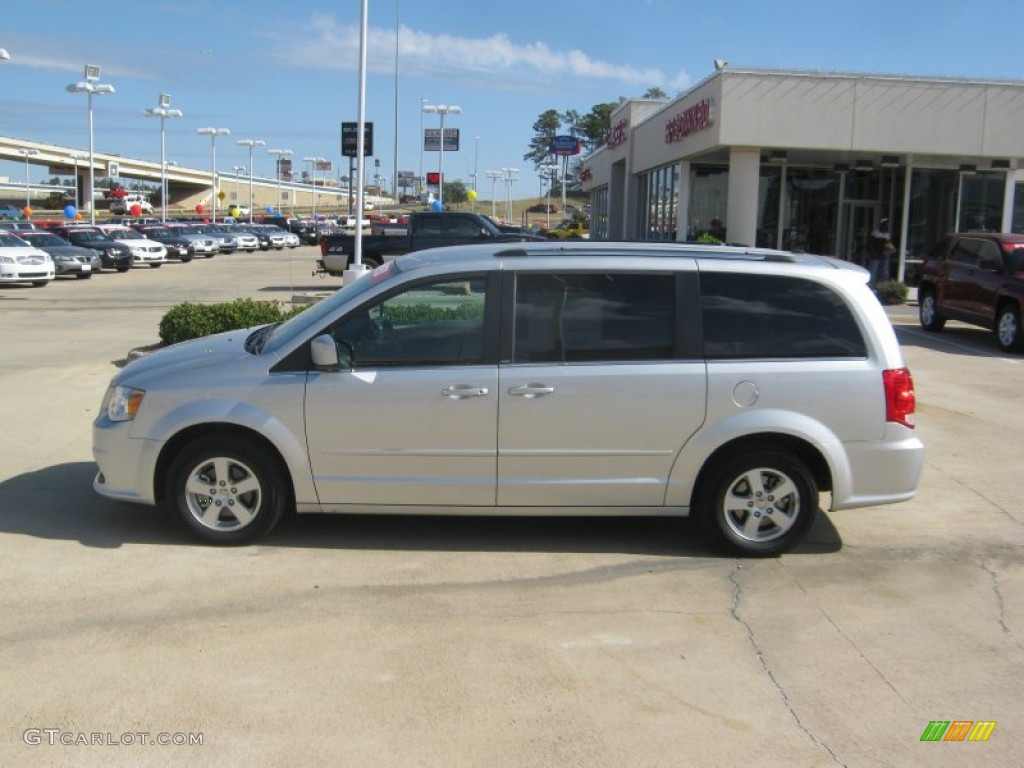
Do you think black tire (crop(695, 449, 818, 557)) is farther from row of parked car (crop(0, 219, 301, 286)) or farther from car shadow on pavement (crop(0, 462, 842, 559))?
row of parked car (crop(0, 219, 301, 286))

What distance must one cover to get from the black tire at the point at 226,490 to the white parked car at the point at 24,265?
24.7 m

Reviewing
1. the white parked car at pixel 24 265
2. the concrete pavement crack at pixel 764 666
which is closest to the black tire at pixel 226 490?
the concrete pavement crack at pixel 764 666

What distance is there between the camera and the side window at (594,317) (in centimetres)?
566

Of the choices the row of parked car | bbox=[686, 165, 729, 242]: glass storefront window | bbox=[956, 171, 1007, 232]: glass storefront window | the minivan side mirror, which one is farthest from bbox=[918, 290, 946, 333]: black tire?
the row of parked car

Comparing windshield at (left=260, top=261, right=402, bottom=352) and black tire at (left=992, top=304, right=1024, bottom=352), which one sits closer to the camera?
Result: windshield at (left=260, top=261, right=402, bottom=352)

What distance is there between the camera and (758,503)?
18.9 ft

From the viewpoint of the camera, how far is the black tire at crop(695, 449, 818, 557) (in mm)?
5691

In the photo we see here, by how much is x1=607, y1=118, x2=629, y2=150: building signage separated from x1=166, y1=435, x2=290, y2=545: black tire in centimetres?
3516

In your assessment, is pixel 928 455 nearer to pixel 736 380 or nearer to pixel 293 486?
pixel 736 380

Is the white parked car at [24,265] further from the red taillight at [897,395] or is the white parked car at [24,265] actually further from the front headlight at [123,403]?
the red taillight at [897,395]

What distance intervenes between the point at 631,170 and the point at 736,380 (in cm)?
3448

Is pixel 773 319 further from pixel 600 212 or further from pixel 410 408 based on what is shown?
pixel 600 212

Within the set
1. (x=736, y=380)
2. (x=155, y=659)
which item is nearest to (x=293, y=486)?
(x=155, y=659)

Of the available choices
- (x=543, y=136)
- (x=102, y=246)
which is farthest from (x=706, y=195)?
(x=543, y=136)
